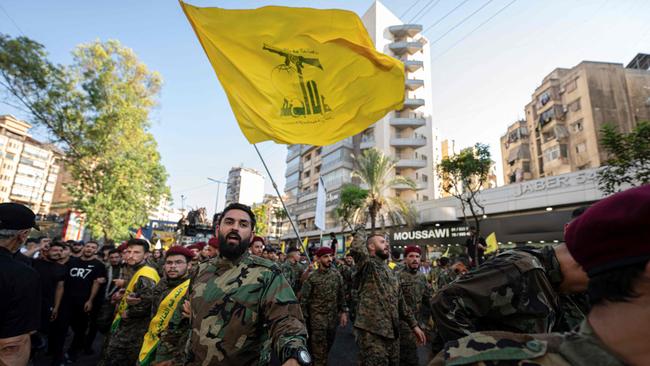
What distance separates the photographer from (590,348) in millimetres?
869

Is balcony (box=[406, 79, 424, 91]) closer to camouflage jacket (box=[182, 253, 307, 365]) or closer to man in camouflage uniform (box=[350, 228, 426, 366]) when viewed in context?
man in camouflage uniform (box=[350, 228, 426, 366])

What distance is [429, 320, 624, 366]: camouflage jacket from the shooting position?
0.86 metres

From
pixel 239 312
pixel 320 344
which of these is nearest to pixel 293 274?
pixel 320 344

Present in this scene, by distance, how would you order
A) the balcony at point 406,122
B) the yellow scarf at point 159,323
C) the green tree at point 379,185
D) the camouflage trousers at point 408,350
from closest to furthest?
the yellow scarf at point 159,323 < the camouflage trousers at point 408,350 < the green tree at point 379,185 < the balcony at point 406,122

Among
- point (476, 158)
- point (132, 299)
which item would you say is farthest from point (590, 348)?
point (476, 158)

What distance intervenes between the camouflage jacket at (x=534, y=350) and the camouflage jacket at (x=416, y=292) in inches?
205

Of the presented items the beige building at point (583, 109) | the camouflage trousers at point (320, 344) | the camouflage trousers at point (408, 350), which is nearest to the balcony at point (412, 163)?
the beige building at point (583, 109)

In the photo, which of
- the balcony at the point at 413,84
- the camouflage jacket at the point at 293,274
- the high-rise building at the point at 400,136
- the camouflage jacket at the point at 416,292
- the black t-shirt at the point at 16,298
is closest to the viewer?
the black t-shirt at the point at 16,298

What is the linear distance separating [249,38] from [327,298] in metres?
4.55

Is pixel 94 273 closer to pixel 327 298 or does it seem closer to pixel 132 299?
pixel 132 299

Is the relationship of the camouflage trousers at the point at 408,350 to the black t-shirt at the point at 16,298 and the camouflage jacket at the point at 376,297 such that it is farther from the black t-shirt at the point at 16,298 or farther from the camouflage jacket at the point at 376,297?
the black t-shirt at the point at 16,298

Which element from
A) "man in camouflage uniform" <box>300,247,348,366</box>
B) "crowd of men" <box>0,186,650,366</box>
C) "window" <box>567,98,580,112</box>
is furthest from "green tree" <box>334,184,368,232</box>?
"crowd of men" <box>0,186,650,366</box>

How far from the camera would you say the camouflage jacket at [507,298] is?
1753 mm

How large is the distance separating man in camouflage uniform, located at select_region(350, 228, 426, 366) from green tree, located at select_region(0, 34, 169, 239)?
59.4 ft
